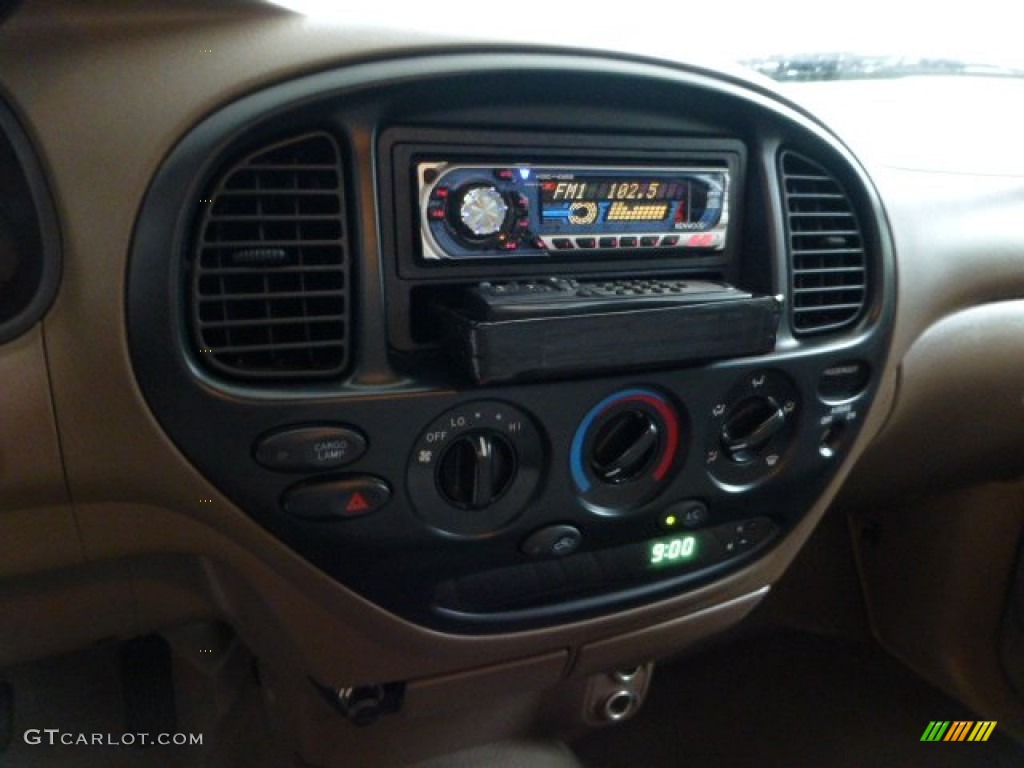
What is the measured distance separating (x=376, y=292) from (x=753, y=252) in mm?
399

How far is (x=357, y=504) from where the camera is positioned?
0.70 meters

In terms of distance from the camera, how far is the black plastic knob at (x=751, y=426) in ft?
2.85

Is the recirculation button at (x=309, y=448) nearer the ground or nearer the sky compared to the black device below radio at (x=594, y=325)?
nearer the ground

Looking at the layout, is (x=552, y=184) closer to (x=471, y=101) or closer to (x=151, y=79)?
(x=471, y=101)

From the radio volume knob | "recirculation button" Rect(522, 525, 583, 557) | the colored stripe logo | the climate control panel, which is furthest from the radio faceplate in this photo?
the colored stripe logo

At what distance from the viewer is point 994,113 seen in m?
1.38

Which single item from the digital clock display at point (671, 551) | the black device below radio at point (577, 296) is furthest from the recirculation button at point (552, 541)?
the black device below radio at point (577, 296)

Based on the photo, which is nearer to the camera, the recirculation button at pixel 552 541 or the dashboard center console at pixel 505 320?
the dashboard center console at pixel 505 320

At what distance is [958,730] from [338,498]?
4.22ft

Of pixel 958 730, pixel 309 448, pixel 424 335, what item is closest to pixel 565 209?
pixel 424 335

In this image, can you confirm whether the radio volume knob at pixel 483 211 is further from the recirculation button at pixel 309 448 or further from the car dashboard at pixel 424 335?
the recirculation button at pixel 309 448

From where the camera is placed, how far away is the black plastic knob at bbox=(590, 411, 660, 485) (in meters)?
0.80

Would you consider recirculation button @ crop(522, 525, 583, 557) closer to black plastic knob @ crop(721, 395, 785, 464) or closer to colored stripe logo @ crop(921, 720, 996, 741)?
black plastic knob @ crop(721, 395, 785, 464)

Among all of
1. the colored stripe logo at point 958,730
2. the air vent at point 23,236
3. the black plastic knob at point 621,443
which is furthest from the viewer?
the colored stripe logo at point 958,730
